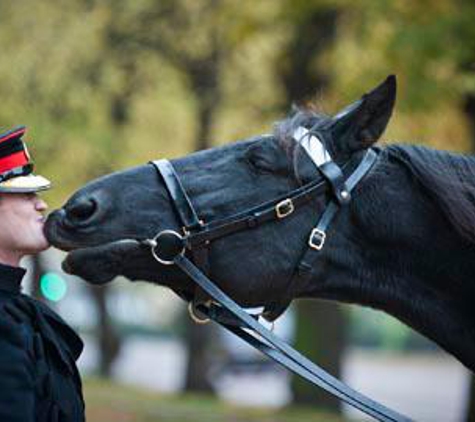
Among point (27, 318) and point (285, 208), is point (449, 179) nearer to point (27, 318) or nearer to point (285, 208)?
point (285, 208)

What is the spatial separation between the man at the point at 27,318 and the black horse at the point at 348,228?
0.21 m

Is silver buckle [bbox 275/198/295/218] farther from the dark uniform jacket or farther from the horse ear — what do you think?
the dark uniform jacket

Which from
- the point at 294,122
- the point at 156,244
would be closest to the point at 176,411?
the point at 294,122

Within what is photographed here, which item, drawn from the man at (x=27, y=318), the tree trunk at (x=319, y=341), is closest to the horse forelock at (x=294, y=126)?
the man at (x=27, y=318)

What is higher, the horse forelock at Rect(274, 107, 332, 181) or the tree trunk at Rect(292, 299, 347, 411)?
the horse forelock at Rect(274, 107, 332, 181)

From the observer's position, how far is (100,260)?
4258 mm

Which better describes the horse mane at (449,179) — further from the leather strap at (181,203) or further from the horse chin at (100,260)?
the horse chin at (100,260)

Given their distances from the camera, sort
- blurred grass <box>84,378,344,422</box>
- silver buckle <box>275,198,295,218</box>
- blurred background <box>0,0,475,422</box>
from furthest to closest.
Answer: blurred grass <box>84,378,344,422</box> → blurred background <box>0,0,475,422</box> → silver buckle <box>275,198,295,218</box>

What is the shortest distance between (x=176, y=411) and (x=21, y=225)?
12713 millimetres

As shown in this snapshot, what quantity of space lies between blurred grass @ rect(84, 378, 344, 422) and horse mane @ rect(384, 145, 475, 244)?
11.2 m

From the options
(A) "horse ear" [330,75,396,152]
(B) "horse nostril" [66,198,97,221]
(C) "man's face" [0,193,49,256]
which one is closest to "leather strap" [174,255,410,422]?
(B) "horse nostril" [66,198,97,221]

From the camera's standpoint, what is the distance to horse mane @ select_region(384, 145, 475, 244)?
4.29m

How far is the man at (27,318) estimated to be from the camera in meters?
4.01

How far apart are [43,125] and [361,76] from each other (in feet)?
23.9
